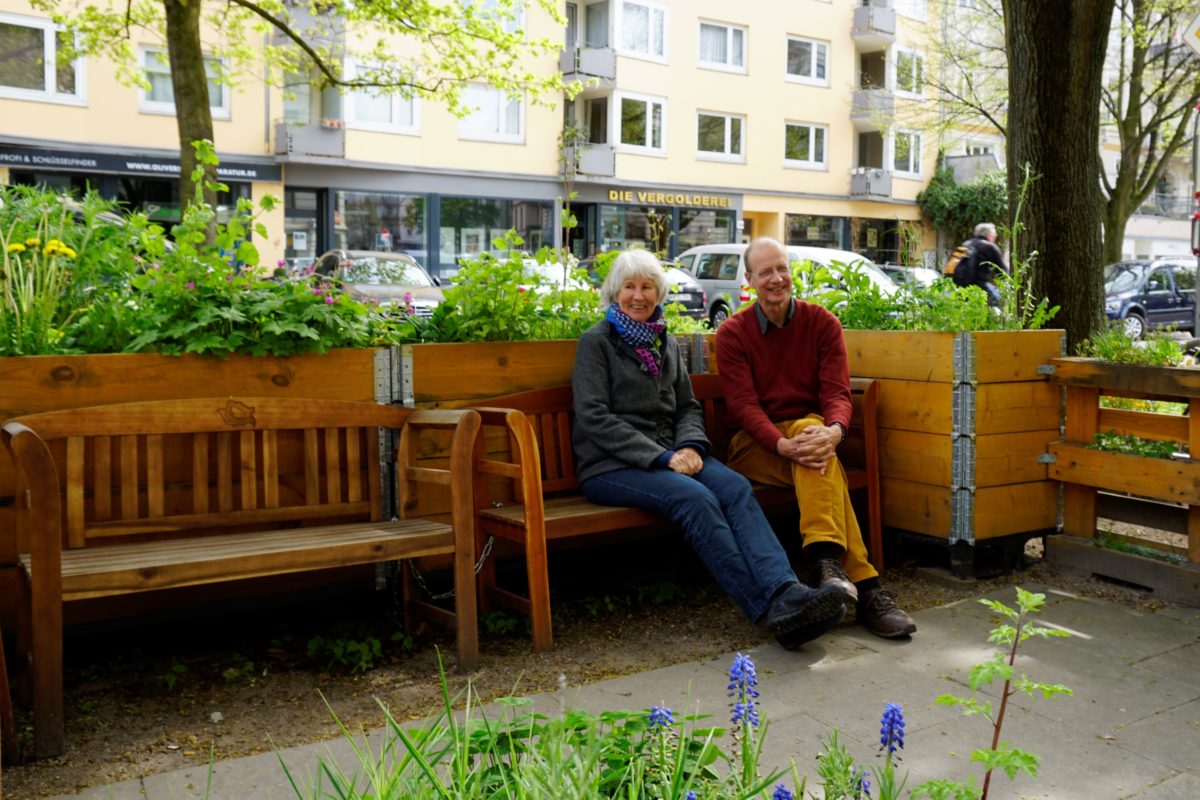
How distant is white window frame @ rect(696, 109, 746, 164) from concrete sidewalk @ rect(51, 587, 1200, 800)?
29.2 meters

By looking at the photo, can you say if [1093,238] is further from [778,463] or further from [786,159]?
[786,159]

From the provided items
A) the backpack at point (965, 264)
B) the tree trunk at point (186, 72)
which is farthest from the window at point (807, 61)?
the tree trunk at point (186, 72)

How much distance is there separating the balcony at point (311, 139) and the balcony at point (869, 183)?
16802 mm


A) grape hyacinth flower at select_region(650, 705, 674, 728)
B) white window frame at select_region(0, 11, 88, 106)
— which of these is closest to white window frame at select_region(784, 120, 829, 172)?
white window frame at select_region(0, 11, 88, 106)

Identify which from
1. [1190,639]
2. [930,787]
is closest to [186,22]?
[1190,639]

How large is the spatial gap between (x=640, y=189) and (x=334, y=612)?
91.3 ft

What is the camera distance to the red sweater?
16.9 ft

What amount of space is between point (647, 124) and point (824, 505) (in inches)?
1113

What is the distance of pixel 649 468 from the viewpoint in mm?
4684

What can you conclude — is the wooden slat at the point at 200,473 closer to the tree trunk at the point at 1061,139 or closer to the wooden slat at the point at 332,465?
the wooden slat at the point at 332,465

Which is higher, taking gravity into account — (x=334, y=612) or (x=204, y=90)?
(x=204, y=90)

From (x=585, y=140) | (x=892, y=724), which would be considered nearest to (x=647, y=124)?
(x=585, y=140)

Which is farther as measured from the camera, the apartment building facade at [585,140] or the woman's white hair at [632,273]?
the apartment building facade at [585,140]

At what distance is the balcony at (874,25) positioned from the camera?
117 feet
